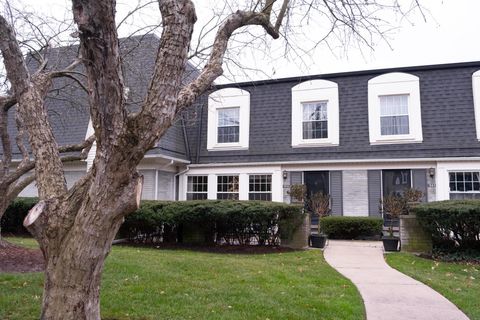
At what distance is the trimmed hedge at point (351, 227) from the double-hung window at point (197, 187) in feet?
16.2

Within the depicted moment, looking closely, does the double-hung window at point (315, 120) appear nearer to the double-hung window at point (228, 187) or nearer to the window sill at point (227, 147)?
the window sill at point (227, 147)

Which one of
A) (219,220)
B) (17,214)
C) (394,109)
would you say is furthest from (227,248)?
(17,214)

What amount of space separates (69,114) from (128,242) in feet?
23.8

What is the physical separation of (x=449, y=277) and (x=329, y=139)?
306 inches

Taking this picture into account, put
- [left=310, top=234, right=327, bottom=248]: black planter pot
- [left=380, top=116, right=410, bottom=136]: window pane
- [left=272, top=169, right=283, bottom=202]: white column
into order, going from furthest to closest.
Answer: [left=272, top=169, right=283, bottom=202]: white column → [left=380, top=116, right=410, bottom=136]: window pane → [left=310, top=234, right=327, bottom=248]: black planter pot

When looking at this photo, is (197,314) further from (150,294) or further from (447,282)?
(447,282)

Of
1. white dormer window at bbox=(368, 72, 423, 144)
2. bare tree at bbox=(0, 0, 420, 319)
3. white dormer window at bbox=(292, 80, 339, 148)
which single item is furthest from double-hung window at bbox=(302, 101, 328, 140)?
bare tree at bbox=(0, 0, 420, 319)

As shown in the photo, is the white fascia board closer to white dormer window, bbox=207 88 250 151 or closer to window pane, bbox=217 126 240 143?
white dormer window, bbox=207 88 250 151

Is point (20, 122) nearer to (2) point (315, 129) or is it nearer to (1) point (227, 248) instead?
(1) point (227, 248)

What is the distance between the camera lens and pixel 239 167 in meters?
15.8

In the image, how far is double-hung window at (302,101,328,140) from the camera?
49.6ft

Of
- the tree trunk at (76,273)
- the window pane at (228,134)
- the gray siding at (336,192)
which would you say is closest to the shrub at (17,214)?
the window pane at (228,134)

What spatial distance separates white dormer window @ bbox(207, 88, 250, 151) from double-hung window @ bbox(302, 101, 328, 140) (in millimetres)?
2277

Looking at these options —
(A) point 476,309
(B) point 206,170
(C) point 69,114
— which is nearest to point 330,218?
(B) point 206,170
